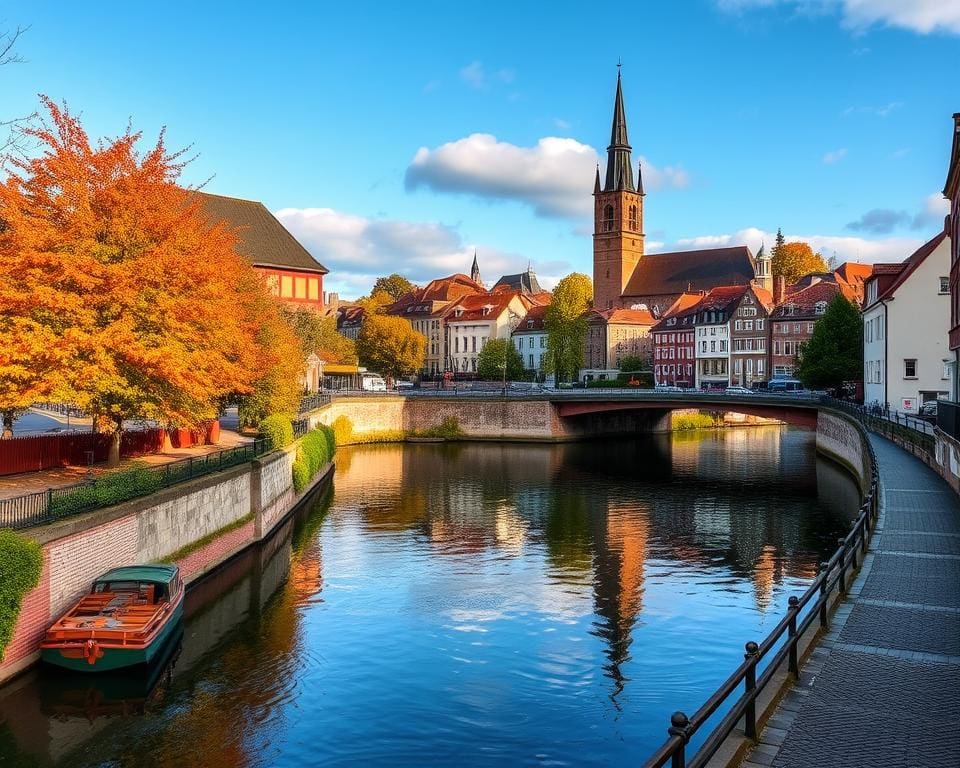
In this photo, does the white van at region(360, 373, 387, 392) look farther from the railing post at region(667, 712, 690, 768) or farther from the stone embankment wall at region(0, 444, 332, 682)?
the railing post at region(667, 712, 690, 768)

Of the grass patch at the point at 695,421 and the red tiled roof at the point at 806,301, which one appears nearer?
the grass patch at the point at 695,421

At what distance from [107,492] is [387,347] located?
86.8 meters

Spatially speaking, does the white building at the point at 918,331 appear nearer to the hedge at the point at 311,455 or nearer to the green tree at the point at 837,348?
the green tree at the point at 837,348

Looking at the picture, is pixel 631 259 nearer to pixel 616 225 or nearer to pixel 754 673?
pixel 616 225

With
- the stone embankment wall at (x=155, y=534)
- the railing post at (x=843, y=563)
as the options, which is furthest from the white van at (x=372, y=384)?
the railing post at (x=843, y=563)

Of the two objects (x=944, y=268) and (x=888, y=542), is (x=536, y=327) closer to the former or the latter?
(x=944, y=268)

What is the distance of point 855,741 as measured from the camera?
10.7 meters

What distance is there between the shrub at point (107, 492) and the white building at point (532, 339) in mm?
110014

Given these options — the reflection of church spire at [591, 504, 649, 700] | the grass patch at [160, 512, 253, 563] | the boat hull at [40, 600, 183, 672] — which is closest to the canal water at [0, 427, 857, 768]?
the reflection of church spire at [591, 504, 649, 700]

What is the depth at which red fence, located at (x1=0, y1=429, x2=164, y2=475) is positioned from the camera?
95.4 ft

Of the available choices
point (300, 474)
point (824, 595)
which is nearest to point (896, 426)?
point (300, 474)

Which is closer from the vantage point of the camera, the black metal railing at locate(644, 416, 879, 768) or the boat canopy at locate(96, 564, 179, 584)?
the black metal railing at locate(644, 416, 879, 768)

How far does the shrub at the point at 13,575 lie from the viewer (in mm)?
17219

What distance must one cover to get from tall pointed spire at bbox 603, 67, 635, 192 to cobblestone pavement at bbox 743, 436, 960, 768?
13953 centimetres
